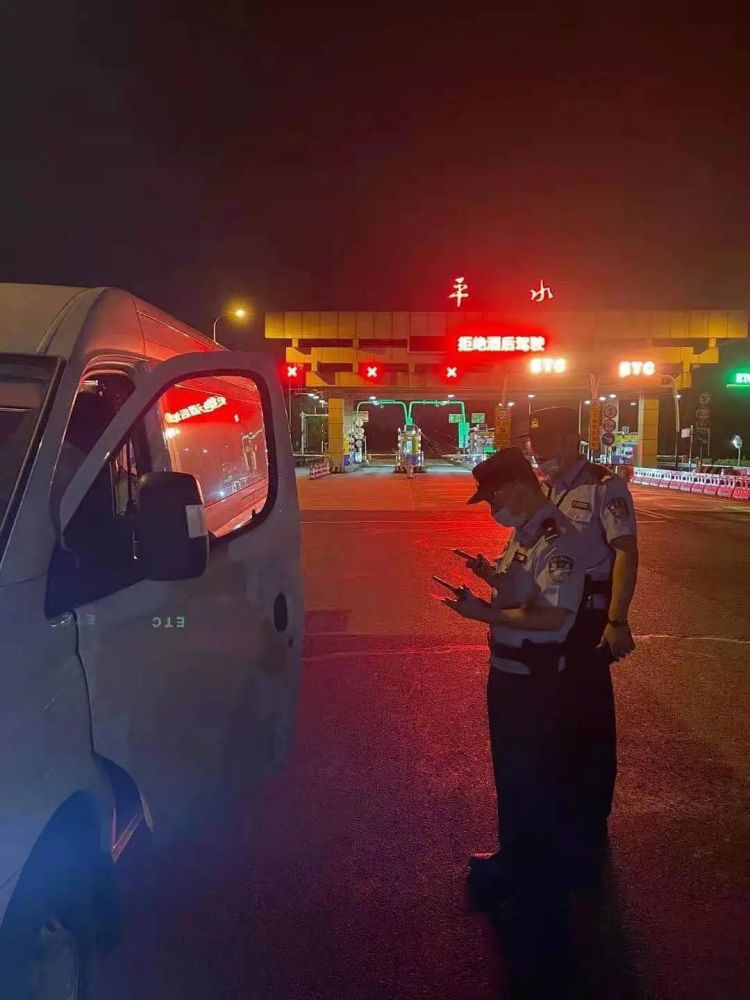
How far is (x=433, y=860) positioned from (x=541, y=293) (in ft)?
117

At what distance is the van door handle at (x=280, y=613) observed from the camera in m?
3.14

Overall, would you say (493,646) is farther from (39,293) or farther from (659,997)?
(39,293)

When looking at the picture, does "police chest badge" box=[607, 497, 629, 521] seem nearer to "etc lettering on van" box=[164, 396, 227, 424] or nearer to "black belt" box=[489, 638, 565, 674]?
"black belt" box=[489, 638, 565, 674]

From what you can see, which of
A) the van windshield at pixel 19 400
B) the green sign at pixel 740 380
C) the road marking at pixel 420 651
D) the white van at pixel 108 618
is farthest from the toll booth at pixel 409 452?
the van windshield at pixel 19 400

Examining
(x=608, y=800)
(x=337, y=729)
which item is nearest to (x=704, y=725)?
(x=608, y=800)

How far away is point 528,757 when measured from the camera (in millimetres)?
2848

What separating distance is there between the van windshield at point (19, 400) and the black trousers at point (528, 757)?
1.89 meters

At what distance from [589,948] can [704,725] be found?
2.59 meters

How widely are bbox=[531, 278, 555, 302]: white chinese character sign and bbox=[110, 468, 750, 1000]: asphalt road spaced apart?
31759 mm

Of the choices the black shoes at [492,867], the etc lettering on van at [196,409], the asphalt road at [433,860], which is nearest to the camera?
the asphalt road at [433,860]

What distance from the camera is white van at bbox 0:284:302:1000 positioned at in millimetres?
1815

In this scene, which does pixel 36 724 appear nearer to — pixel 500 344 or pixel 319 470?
pixel 500 344

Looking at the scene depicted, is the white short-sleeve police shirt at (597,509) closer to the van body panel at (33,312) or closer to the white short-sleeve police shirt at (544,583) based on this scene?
the white short-sleeve police shirt at (544,583)

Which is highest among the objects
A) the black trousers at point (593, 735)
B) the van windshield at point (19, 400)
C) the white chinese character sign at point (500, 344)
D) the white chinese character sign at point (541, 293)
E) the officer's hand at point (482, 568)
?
the white chinese character sign at point (541, 293)
